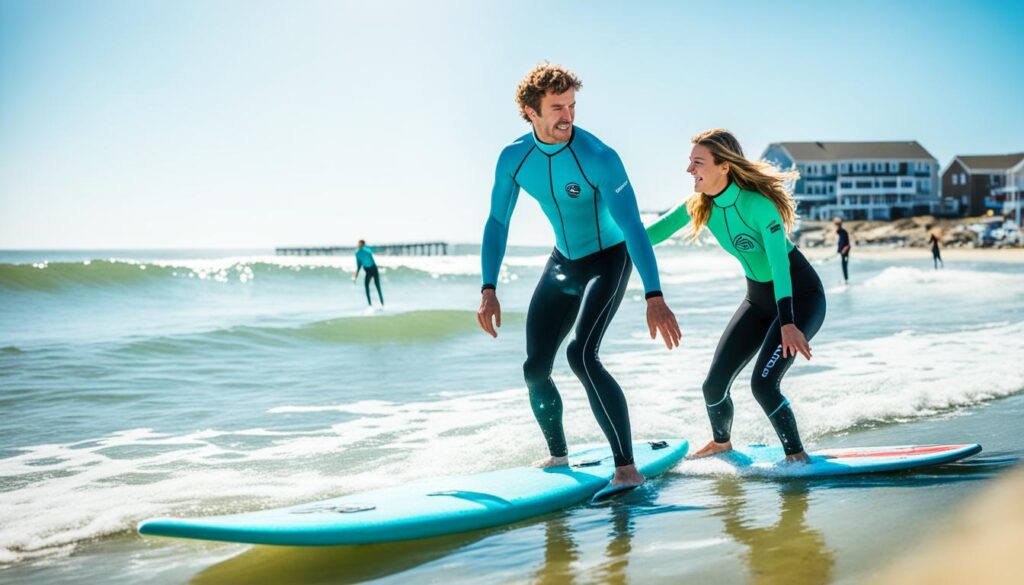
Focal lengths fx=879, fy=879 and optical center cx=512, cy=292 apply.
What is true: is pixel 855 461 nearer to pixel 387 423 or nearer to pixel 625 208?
pixel 625 208

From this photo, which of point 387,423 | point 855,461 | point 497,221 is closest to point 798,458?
point 855,461

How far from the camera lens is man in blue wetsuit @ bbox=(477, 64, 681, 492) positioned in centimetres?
424

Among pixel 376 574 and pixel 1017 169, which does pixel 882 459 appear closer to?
pixel 376 574

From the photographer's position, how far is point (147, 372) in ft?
35.7

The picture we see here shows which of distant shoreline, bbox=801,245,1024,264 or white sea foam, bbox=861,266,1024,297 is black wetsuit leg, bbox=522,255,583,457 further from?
distant shoreline, bbox=801,245,1024,264

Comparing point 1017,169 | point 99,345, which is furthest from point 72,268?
point 1017,169

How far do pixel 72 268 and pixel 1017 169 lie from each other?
71084 millimetres

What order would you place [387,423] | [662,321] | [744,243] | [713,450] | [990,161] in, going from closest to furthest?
[662,321] → [744,243] → [713,450] → [387,423] → [990,161]

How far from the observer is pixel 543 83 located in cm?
423

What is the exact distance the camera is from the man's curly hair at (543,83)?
4211 millimetres

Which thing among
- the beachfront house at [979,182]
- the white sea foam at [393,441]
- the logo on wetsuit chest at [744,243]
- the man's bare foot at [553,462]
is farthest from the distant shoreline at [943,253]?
the man's bare foot at [553,462]

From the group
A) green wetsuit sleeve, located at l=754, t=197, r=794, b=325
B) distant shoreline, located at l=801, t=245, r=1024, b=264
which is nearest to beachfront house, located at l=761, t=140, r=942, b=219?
distant shoreline, located at l=801, t=245, r=1024, b=264

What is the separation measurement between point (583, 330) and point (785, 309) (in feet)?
3.24

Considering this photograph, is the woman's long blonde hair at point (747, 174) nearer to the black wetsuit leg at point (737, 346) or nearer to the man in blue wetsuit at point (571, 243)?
the black wetsuit leg at point (737, 346)
